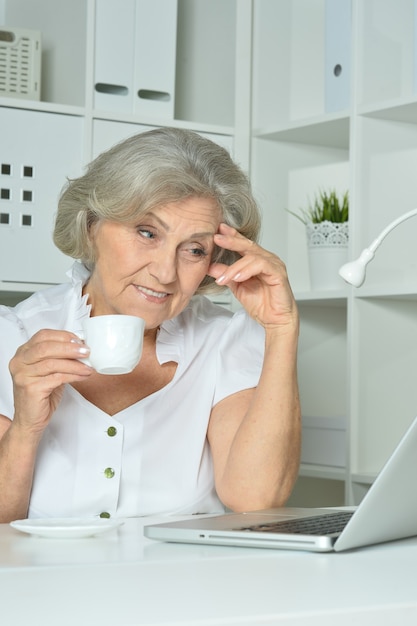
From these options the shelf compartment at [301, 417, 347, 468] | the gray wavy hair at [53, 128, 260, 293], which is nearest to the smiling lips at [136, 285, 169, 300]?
the gray wavy hair at [53, 128, 260, 293]

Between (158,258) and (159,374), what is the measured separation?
0.28 meters

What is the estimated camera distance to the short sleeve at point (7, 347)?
1587 mm

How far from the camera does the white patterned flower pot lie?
2.48 meters

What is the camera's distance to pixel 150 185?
155 centimetres

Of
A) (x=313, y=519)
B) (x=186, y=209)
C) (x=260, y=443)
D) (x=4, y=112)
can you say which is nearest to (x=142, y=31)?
(x=4, y=112)

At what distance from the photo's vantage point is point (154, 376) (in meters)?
1.76

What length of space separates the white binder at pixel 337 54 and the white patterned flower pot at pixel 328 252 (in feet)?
0.98

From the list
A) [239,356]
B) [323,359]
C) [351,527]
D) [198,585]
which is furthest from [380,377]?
[198,585]

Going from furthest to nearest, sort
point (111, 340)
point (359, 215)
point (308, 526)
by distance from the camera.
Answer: point (359, 215)
point (111, 340)
point (308, 526)

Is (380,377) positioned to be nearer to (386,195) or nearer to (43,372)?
(386,195)

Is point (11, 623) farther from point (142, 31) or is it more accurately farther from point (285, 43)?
→ point (285, 43)

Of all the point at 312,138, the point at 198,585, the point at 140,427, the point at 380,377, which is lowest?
the point at 198,585

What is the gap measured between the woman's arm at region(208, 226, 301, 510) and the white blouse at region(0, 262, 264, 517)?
0.05 meters

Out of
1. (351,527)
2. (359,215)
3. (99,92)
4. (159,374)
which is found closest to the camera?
(351,527)
